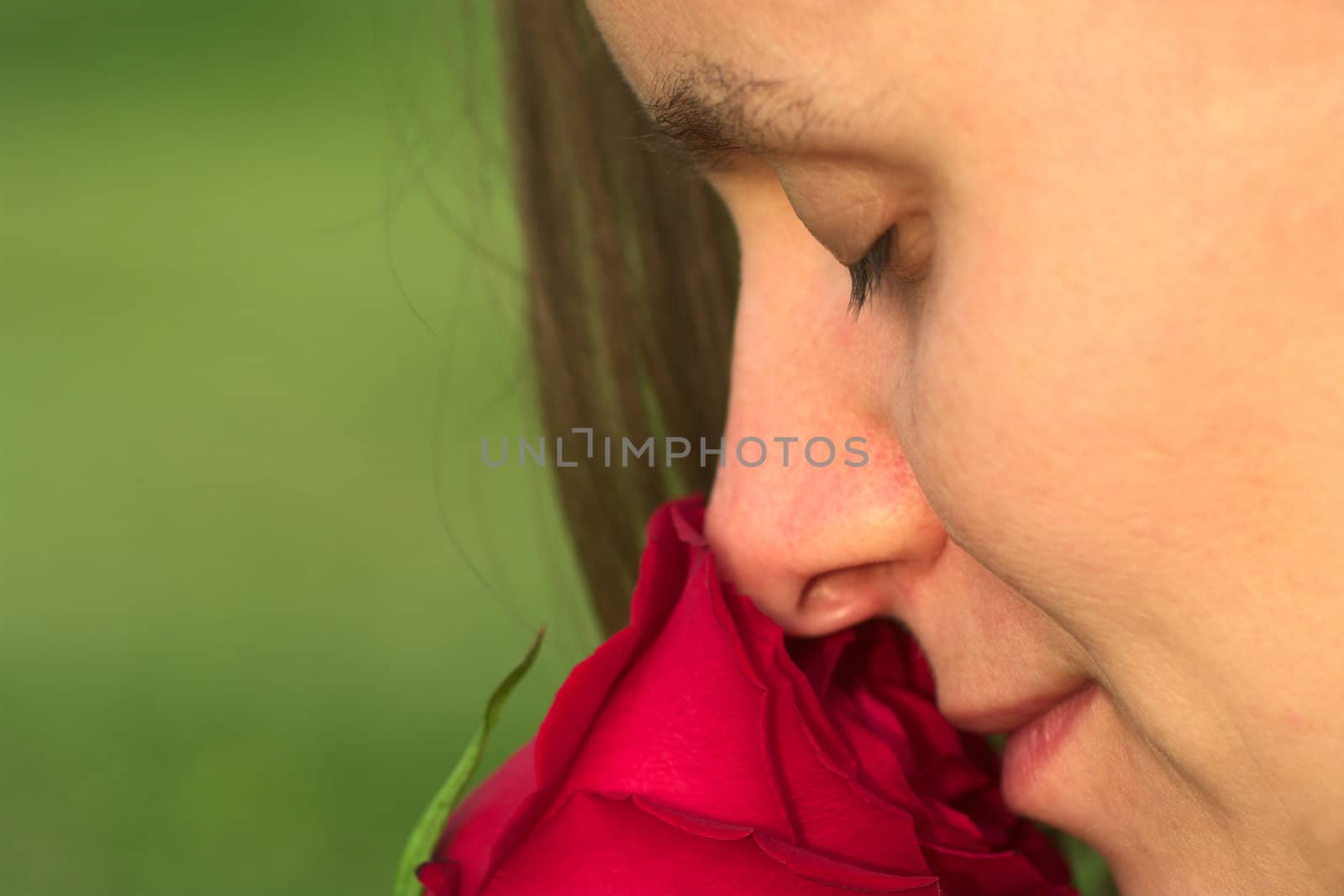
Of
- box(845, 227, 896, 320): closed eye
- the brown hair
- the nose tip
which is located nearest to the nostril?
the nose tip

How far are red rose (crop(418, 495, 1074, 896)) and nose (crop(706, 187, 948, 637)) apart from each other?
0.08 ft

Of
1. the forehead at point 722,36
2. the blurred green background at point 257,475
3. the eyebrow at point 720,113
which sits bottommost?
the blurred green background at point 257,475

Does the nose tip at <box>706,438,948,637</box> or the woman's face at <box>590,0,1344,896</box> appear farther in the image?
the nose tip at <box>706,438,948,637</box>

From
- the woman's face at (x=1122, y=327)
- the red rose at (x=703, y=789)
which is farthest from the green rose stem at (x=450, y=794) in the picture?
the woman's face at (x=1122, y=327)

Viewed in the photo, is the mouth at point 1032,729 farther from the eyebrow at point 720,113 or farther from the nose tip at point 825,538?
the eyebrow at point 720,113

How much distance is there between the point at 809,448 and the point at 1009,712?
128mm

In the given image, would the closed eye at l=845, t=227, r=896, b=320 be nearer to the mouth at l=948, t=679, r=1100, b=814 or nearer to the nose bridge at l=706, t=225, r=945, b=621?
the nose bridge at l=706, t=225, r=945, b=621

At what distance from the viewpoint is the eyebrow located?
1.42 feet

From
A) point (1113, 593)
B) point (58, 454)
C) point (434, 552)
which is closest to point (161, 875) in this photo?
point (434, 552)

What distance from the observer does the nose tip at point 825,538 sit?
519 millimetres

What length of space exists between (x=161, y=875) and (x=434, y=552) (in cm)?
53

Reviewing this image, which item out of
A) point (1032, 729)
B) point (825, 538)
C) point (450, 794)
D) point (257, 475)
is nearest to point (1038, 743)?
point (1032, 729)

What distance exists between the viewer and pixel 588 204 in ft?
2.72

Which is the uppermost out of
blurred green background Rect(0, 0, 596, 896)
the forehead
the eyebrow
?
the forehead
